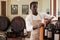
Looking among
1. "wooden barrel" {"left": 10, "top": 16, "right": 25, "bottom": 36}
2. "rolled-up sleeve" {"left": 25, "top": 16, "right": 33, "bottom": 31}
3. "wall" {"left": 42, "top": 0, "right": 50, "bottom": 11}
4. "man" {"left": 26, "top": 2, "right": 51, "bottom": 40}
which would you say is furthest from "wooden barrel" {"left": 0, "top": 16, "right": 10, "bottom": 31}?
"rolled-up sleeve" {"left": 25, "top": 16, "right": 33, "bottom": 31}

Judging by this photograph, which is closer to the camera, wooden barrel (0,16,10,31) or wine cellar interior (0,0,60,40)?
wine cellar interior (0,0,60,40)

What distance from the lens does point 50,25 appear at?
1.69m

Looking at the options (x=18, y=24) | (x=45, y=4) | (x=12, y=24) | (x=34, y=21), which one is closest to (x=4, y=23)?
(x=12, y=24)

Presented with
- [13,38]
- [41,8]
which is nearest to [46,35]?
[13,38]

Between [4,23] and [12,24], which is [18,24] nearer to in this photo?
[12,24]

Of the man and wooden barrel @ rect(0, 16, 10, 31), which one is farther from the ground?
the man

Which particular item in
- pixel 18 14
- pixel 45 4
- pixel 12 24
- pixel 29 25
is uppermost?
pixel 45 4

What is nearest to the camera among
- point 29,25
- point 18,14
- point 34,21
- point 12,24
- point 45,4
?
point 29,25

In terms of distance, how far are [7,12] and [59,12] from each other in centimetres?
173

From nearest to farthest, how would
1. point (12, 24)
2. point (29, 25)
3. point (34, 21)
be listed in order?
1. point (29, 25)
2. point (34, 21)
3. point (12, 24)

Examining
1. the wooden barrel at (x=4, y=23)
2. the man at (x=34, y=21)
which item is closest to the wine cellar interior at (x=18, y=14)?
the wooden barrel at (x=4, y=23)

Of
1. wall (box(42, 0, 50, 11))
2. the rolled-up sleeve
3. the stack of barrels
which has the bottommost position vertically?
the stack of barrels

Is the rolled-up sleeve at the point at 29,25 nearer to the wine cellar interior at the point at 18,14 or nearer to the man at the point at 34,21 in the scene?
the man at the point at 34,21

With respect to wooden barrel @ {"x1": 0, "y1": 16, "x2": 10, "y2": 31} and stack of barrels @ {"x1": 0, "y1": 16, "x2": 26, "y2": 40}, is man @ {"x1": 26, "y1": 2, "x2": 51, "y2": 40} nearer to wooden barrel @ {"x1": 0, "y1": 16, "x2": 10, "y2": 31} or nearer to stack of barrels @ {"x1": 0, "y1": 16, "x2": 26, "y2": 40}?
stack of barrels @ {"x1": 0, "y1": 16, "x2": 26, "y2": 40}
